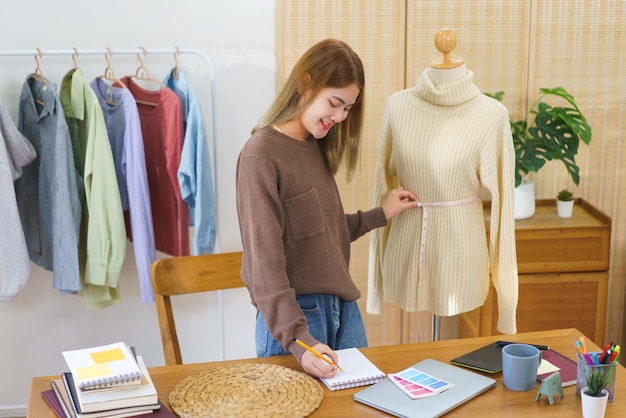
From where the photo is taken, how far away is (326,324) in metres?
1.99

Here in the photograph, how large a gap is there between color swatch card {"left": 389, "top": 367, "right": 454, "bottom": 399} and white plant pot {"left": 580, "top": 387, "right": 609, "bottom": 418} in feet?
0.89

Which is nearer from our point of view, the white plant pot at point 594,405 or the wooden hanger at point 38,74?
the white plant pot at point 594,405

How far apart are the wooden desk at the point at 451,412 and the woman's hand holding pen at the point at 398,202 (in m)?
0.49

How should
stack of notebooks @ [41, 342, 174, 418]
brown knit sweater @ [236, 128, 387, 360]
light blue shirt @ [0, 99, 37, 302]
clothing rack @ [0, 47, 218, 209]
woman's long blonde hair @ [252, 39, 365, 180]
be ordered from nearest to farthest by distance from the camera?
1. stack of notebooks @ [41, 342, 174, 418]
2. brown knit sweater @ [236, 128, 387, 360]
3. woman's long blonde hair @ [252, 39, 365, 180]
4. light blue shirt @ [0, 99, 37, 302]
5. clothing rack @ [0, 47, 218, 209]

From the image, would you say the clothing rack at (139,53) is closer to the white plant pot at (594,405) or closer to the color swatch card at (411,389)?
the color swatch card at (411,389)

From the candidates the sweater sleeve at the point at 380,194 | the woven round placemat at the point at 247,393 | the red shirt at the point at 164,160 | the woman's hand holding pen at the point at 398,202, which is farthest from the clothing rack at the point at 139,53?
the woven round placemat at the point at 247,393

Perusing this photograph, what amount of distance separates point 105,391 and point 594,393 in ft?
3.21

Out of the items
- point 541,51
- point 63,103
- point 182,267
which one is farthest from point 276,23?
point 182,267

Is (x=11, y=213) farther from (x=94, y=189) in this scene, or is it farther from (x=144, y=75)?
(x=144, y=75)

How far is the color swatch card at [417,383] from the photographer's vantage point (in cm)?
166

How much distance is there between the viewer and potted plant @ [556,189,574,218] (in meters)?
3.10

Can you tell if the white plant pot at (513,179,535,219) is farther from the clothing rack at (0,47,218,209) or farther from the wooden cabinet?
the clothing rack at (0,47,218,209)

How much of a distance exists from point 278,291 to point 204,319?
5.50ft

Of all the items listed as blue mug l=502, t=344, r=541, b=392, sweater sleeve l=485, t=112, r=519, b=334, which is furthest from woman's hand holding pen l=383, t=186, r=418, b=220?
blue mug l=502, t=344, r=541, b=392
